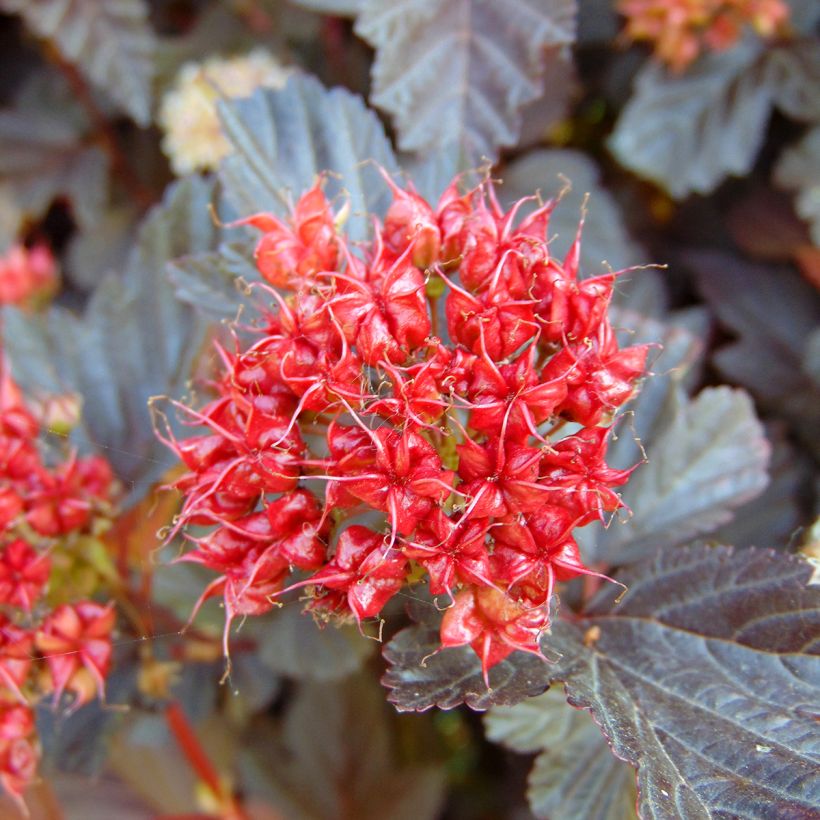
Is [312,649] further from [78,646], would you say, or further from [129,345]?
[129,345]

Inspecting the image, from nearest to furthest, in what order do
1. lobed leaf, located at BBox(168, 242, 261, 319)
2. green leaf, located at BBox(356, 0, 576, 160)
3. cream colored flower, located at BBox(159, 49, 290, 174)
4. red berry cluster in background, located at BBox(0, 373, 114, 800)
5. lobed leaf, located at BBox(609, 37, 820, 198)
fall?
red berry cluster in background, located at BBox(0, 373, 114, 800) → lobed leaf, located at BBox(168, 242, 261, 319) → green leaf, located at BBox(356, 0, 576, 160) → lobed leaf, located at BBox(609, 37, 820, 198) → cream colored flower, located at BBox(159, 49, 290, 174)

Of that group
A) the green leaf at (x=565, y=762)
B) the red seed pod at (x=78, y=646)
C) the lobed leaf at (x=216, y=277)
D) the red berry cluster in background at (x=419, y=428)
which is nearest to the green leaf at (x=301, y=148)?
the lobed leaf at (x=216, y=277)

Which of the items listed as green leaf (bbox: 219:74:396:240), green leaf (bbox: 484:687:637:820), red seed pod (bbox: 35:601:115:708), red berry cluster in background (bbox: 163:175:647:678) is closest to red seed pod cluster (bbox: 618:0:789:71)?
green leaf (bbox: 219:74:396:240)

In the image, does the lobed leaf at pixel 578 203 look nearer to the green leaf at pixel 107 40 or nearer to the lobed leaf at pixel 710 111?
the lobed leaf at pixel 710 111

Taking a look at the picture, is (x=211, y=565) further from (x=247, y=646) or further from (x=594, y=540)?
(x=247, y=646)

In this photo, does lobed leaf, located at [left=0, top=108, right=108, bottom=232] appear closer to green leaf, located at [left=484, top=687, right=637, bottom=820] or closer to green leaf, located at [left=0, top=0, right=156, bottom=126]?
green leaf, located at [left=0, top=0, right=156, bottom=126]
